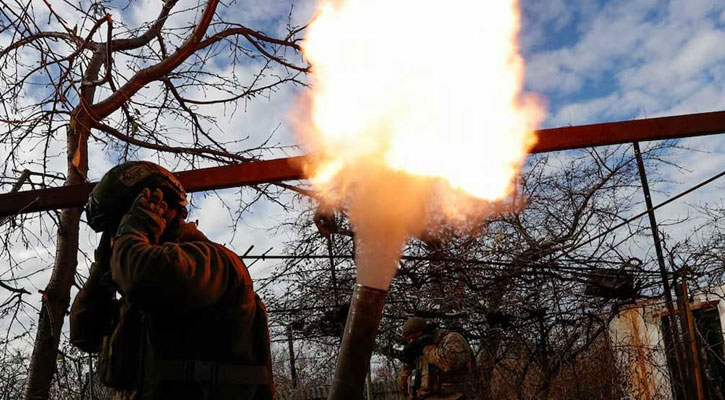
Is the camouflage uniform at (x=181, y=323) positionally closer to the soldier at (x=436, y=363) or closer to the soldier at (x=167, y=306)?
the soldier at (x=167, y=306)

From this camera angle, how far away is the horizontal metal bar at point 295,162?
3.88 meters

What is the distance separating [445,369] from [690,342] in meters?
2.80

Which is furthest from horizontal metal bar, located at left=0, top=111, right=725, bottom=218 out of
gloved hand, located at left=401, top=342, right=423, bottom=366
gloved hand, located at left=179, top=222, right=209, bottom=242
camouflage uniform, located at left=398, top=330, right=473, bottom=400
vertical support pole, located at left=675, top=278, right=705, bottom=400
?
gloved hand, located at left=401, top=342, right=423, bottom=366

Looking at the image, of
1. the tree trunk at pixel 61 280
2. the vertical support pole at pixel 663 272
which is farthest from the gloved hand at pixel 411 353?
the tree trunk at pixel 61 280

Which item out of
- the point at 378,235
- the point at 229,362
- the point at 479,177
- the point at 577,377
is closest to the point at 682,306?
the point at 577,377

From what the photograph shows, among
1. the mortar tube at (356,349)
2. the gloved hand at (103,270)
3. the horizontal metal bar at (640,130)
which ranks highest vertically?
the horizontal metal bar at (640,130)

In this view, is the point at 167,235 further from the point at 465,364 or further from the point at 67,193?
the point at 465,364

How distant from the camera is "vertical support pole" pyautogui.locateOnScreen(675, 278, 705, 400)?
237 inches

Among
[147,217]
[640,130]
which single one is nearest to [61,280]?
[147,217]

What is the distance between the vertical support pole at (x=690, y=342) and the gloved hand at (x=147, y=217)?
530 centimetres

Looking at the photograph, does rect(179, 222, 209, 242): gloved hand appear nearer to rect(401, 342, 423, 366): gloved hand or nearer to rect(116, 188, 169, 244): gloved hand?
rect(116, 188, 169, 244): gloved hand

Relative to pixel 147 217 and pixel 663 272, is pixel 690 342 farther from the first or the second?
pixel 147 217

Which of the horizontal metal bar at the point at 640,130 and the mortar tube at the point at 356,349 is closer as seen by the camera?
the mortar tube at the point at 356,349

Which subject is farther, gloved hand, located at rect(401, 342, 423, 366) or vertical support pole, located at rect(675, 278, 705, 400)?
gloved hand, located at rect(401, 342, 423, 366)
